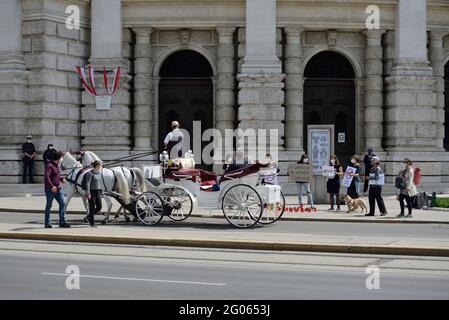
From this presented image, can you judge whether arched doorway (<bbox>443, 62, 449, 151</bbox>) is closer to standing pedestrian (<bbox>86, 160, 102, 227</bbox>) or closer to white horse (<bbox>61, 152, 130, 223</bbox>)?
white horse (<bbox>61, 152, 130, 223</bbox>)

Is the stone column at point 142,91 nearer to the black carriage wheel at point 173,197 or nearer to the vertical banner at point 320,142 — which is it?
the vertical banner at point 320,142

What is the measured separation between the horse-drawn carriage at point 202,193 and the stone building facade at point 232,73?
1234cm

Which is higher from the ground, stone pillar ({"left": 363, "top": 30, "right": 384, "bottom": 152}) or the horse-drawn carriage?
stone pillar ({"left": 363, "top": 30, "right": 384, "bottom": 152})

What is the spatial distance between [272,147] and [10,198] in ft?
35.5

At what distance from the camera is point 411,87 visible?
35250 mm

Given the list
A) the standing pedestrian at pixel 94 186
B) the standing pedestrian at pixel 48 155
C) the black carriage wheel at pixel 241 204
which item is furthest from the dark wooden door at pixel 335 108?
the standing pedestrian at pixel 94 186

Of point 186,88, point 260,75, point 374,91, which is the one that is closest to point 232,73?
point 260,75

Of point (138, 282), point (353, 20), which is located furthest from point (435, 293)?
point (353, 20)

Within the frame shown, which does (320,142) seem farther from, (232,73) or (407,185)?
(232,73)

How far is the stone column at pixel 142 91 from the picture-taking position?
35.8 metres

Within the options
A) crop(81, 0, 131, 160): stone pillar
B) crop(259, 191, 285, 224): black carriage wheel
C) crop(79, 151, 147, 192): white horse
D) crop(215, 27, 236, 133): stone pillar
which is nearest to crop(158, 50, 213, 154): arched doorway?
crop(215, 27, 236, 133): stone pillar

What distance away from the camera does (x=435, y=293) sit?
471 inches

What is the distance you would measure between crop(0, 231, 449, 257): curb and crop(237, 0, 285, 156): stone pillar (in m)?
15.8

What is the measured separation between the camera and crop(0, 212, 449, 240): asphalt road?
21.0m
